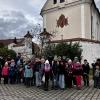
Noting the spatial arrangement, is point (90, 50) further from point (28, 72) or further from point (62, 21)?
point (28, 72)

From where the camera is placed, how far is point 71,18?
148 ft

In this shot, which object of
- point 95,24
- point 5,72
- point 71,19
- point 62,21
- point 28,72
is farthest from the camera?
point 95,24

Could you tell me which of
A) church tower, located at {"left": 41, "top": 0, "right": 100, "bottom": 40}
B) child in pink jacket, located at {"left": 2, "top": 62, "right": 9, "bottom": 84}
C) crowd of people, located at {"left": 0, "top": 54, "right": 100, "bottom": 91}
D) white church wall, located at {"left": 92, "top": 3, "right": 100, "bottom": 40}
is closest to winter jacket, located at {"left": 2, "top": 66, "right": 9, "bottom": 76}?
child in pink jacket, located at {"left": 2, "top": 62, "right": 9, "bottom": 84}

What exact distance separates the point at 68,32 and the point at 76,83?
26230 millimetres

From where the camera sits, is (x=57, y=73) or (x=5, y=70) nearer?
(x=57, y=73)

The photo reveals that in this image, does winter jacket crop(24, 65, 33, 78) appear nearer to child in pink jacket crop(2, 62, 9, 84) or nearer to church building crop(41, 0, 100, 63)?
child in pink jacket crop(2, 62, 9, 84)

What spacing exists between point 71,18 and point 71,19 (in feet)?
0.45

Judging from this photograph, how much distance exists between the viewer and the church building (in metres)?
43.5

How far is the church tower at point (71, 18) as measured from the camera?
143ft

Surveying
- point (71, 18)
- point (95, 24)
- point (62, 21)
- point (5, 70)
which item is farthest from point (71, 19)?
point (5, 70)

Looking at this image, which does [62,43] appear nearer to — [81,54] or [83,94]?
[81,54]

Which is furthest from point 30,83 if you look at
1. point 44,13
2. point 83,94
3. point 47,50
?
point 44,13

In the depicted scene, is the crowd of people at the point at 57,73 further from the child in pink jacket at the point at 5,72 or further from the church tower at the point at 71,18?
the church tower at the point at 71,18

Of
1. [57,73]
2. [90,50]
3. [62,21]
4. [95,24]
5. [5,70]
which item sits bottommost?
[57,73]
